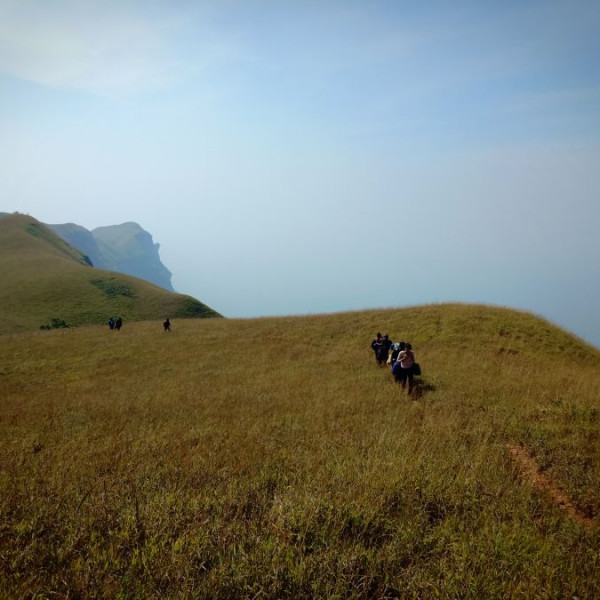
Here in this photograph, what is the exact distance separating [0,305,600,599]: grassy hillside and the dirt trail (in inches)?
2.2

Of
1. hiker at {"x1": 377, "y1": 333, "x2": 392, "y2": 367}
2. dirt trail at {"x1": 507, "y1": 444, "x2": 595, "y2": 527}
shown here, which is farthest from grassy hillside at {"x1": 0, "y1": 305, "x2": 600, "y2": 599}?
hiker at {"x1": 377, "y1": 333, "x2": 392, "y2": 367}

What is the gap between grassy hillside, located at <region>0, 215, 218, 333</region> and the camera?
74625 mm

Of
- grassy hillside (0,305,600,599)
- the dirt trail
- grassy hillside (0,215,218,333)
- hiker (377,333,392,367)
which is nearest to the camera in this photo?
grassy hillside (0,305,600,599)

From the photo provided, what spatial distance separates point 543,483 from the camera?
6.30 meters

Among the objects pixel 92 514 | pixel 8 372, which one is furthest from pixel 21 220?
pixel 92 514

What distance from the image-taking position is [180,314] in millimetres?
84250

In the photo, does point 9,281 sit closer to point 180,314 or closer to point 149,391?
point 180,314

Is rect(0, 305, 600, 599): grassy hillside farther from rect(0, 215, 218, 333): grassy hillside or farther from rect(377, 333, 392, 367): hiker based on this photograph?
rect(0, 215, 218, 333): grassy hillside

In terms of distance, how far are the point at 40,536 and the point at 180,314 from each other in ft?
275

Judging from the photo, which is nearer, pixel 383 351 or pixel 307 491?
pixel 307 491

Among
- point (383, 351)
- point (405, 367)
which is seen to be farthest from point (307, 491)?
point (383, 351)

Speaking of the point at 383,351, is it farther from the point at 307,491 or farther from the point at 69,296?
the point at 69,296

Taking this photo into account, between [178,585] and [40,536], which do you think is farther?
[40,536]

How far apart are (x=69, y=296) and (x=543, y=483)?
97731 millimetres
